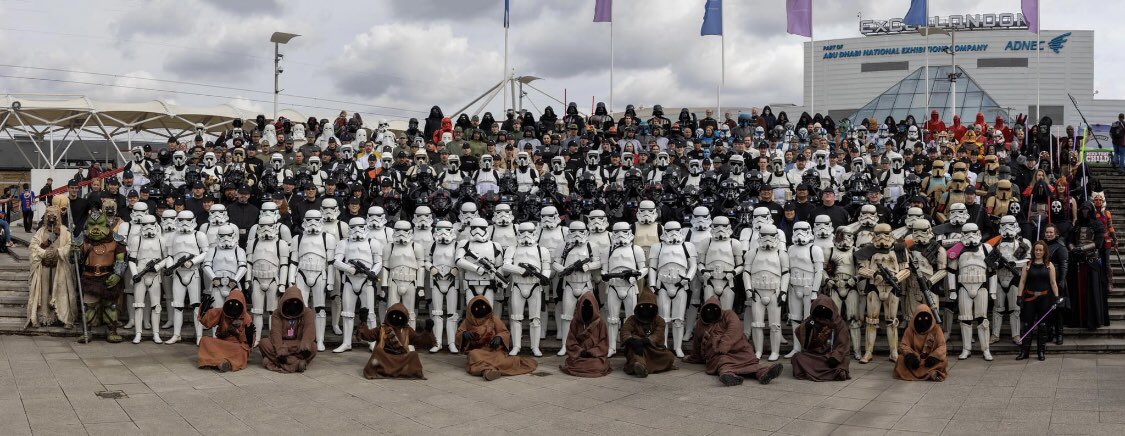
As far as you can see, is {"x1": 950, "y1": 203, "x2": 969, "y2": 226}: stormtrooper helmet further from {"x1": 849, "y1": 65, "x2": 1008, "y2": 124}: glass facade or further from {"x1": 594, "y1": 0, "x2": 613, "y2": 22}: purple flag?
{"x1": 849, "y1": 65, "x2": 1008, "y2": 124}: glass facade

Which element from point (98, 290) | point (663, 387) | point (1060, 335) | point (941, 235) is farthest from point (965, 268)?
point (98, 290)

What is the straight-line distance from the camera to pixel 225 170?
18250mm

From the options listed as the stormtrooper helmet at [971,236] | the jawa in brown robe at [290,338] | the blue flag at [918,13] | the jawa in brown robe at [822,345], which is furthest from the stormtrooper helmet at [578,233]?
the blue flag at [918,13]

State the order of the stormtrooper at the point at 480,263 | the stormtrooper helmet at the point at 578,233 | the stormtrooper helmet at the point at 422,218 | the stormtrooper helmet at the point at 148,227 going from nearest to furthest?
the stormtrooper at the point at 480,263 → the stormtrooper helmet at the point at 578,233 → the stormtrooper helmet at the point at 148,227 → the stormtrooper helmet at the point at 422,218

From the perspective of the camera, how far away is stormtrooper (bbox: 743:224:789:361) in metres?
13.1

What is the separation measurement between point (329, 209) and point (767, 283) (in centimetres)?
708

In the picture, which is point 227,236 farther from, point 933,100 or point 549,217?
point 933,100

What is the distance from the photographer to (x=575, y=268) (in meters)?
13.5

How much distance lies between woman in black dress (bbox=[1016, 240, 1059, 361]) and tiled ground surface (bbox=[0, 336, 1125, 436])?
0.30 metres

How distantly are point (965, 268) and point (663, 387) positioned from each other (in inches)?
197

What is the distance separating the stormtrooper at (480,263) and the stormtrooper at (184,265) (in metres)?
4.17

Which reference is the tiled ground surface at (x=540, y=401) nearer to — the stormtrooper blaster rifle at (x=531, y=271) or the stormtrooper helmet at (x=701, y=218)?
the stormtrooper blaster rifle at (x=531, y=271)

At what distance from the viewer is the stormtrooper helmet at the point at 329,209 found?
14.8 metres

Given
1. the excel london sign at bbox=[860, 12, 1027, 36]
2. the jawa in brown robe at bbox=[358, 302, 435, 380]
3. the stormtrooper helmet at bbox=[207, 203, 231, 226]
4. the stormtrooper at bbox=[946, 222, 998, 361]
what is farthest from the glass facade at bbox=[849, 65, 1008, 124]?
the jawa in brown robe at bbox=[358, 302, 435, 380]
